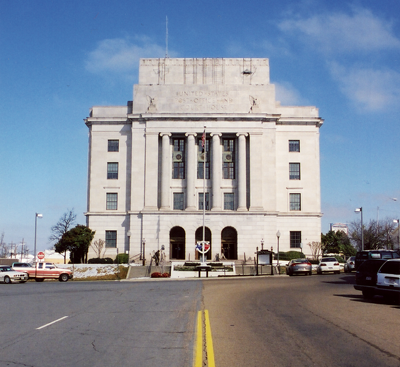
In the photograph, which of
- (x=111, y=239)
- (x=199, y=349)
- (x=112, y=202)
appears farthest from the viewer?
(x=112, y=202)

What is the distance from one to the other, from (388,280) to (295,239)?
46.2 metres

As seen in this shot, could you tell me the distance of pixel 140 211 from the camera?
211 ft

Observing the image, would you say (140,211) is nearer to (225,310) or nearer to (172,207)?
(172,207)

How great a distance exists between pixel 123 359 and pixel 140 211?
180 ft

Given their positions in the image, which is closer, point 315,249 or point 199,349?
point 199,349

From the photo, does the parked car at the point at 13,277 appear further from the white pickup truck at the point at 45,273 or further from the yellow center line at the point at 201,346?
the yellow center line at the point at 201,346

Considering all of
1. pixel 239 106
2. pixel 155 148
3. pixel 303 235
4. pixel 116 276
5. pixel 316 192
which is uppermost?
pixel 239 106

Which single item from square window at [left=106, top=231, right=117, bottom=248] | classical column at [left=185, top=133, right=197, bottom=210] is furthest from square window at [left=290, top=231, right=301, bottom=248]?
square window at [left=106, top=231, right=117, bottom=248]

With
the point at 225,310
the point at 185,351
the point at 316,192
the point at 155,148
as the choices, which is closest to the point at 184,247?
the point at 155,148

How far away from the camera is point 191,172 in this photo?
213ft

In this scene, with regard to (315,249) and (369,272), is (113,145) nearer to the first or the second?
(315,249)

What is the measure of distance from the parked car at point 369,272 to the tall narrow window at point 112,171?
157 feet

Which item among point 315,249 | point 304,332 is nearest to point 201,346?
point 304,332

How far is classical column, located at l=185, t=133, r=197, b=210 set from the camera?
64.4 meters
